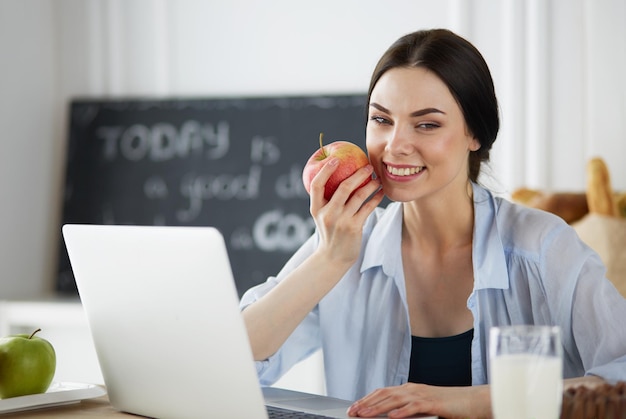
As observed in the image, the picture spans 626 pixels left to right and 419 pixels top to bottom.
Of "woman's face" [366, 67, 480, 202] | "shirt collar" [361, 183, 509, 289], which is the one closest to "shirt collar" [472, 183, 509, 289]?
"shirt collar" [361, 183, 509, 289]

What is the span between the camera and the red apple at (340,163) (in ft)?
5.40

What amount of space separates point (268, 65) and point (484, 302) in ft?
6.29

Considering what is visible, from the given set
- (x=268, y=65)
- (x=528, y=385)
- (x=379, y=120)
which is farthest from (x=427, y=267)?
(x=268, y=65)

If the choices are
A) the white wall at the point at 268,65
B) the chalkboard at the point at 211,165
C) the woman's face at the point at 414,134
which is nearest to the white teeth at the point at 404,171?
the woman's face at the point at 414,134

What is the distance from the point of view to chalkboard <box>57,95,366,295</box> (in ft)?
11.0

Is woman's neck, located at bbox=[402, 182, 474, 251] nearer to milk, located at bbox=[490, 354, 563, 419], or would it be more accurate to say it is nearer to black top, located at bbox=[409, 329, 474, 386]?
black top, located at bbox=[409, 329, 474, 386]

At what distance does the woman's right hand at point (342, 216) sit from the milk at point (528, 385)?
680 millimetres

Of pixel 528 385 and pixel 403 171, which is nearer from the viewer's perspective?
pixel 528 385

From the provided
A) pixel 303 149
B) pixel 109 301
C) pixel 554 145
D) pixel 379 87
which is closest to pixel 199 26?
pixel 303 149

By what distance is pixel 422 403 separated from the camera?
50.2 inches

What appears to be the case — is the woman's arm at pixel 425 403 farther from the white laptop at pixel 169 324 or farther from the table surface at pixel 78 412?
the table surface at pixel 78 412

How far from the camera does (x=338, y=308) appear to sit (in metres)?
1.82

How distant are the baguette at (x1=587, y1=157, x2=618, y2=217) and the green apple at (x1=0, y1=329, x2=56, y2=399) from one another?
1.63 m

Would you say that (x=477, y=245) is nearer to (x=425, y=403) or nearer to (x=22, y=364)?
(x=425, y=403)
